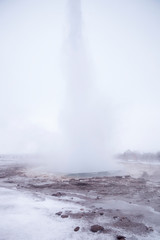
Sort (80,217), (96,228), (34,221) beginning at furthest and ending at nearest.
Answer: (80,217) < (34,221) < (96,228)

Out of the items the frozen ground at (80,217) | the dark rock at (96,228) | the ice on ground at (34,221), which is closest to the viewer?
the ice on ground at (34,221)

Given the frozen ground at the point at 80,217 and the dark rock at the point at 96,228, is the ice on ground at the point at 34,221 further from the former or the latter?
the dark rock at the point at 96,228

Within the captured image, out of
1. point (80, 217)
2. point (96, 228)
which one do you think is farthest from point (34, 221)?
point (96, 228)

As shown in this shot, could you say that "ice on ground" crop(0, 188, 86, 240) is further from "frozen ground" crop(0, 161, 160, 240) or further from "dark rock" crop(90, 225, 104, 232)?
"dark rock" crop(90, 225, 104, 232)

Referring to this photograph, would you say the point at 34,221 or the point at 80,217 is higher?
the point at 34,221

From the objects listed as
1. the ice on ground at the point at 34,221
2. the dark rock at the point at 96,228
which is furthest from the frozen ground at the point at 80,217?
the dark rock at the point at 96,228

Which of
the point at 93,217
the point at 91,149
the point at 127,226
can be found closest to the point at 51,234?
the point at 93,217

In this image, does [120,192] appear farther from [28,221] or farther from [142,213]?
[28,221]

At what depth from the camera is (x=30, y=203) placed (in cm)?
929

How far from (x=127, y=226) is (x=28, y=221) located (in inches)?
176

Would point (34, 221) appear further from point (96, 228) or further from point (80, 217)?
point (96, 228)

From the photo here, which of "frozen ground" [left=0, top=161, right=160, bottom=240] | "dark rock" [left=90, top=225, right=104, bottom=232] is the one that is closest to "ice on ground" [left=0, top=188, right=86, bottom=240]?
"frozen ground" [left=0, top=161, right=160, bottom=240]

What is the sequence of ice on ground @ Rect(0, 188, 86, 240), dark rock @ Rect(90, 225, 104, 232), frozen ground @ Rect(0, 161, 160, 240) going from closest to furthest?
ice on ground @ Rect(0, 188, 86, 240), frozen ground @ Rect(0, 161, 160, 240), dark rock @ Rect(90, 225, 104, 232)

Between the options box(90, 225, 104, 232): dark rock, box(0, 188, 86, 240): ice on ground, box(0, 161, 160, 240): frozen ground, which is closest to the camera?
box(0, 188, 86, 240): ice on ground
